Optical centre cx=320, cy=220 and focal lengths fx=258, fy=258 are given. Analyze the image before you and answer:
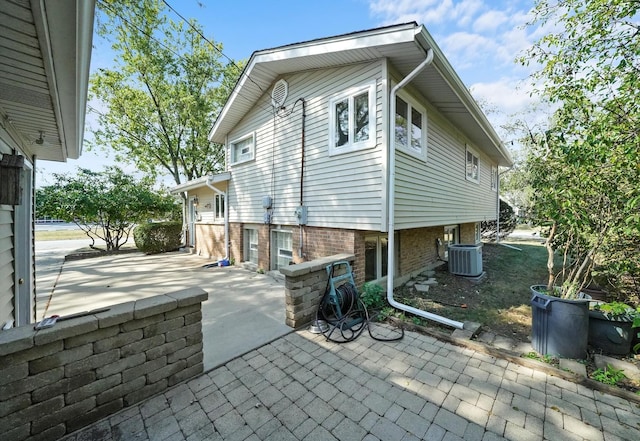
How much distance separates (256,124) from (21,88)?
6.13 metres

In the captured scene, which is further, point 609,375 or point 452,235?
point 452,235

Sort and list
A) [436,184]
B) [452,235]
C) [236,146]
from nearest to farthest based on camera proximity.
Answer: [436,184]
[236,146]
[452,235]

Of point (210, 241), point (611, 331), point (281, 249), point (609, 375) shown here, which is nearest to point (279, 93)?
point (281, 249)

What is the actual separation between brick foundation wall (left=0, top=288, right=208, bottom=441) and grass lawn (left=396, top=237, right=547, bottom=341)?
3.70 m

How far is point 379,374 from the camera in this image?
294 centimetres

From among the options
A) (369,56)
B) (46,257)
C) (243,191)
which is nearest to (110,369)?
(369,56)

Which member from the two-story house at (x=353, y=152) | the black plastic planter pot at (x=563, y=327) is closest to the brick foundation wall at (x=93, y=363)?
the two-story house at (x=353, y=152)

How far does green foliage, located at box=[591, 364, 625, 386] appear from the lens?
2.75 metres

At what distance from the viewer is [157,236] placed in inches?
496

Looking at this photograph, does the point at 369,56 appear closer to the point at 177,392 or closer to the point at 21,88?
the point at 21,88

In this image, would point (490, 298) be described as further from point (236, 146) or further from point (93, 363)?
point (236, 146)

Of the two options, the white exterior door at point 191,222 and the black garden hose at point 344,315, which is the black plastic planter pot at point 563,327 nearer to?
the black garden hose at point 344,315

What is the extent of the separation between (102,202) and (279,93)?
35.3 ft

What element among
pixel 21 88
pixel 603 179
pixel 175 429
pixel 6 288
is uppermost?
pixel 21 88
